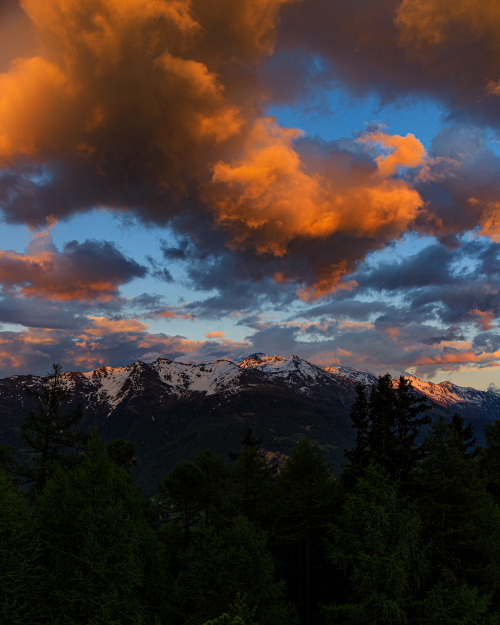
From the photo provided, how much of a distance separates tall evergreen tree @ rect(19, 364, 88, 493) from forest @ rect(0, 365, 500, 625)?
11 centimetres

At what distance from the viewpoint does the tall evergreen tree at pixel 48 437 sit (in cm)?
2580

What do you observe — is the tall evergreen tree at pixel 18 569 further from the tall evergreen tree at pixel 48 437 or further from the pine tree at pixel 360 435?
the pine tree at pixel 360 435

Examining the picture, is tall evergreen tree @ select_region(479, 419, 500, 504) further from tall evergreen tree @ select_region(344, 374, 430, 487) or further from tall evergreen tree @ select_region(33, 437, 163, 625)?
tall evergreen tree @ select_region(33, 437, 163, 625)

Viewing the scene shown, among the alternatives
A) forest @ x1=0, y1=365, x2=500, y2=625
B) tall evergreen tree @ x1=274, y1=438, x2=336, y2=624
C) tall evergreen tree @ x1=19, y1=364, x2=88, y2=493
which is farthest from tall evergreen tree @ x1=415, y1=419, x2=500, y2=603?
tall evergreen tree @ x1=19, y1=364, x2=88, y2=493

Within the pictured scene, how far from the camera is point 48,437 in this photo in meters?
27.0

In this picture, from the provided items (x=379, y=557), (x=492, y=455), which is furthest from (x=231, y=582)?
(x=492, y=455)

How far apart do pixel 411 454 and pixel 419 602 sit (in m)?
11.5

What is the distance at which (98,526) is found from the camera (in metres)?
16.4

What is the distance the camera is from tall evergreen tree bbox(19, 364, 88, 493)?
84.6 feet

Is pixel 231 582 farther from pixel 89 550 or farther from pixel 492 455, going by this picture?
pixel 492 455

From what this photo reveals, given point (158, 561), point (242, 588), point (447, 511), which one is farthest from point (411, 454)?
point (158, 561)

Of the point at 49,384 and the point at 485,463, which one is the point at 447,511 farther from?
the point at 49,384

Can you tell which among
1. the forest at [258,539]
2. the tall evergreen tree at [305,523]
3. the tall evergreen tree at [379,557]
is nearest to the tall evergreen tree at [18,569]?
the forest at [258,539]

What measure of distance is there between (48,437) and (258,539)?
17.1 meters
